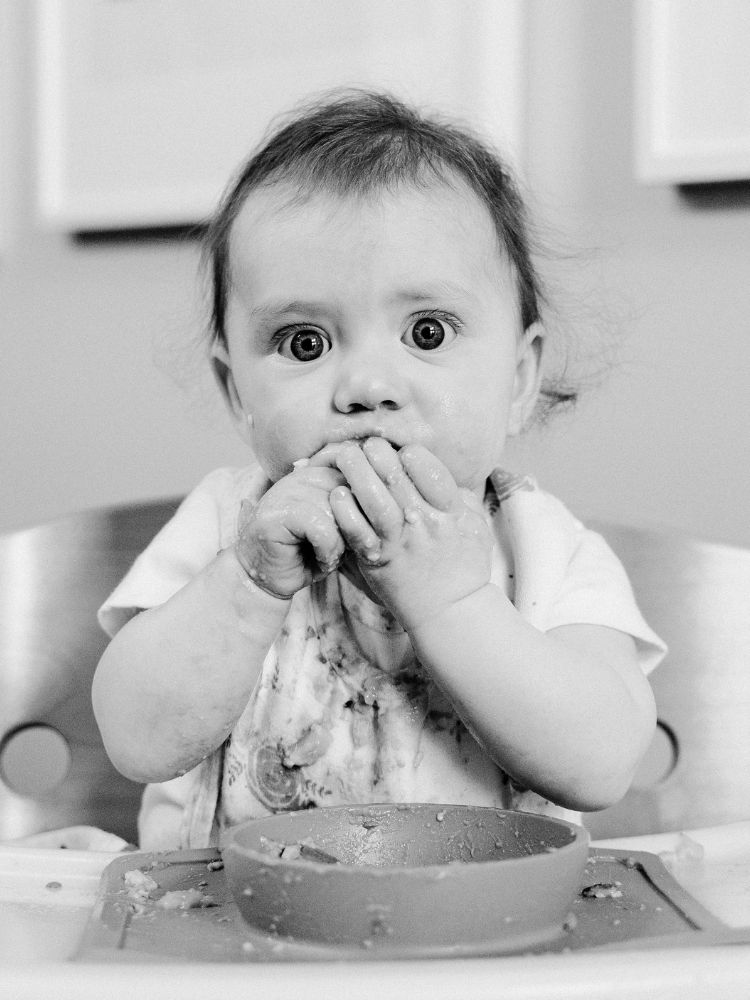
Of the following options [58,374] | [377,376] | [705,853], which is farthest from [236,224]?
[58,374]

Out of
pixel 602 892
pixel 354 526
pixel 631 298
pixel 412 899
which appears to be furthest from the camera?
pixel 631 298

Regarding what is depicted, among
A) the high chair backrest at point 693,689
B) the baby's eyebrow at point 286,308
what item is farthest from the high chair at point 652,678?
the baby's eyebrow at point 286,308

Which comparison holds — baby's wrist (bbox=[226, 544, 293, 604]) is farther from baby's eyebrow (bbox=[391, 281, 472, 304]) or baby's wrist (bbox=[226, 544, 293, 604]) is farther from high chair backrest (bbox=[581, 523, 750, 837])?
high chair backrest (bbox=[581, 523, 750, 837])

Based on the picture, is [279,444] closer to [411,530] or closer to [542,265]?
[411,530]

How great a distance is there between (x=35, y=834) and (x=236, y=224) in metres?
0.51

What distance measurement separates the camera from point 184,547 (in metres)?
0.87

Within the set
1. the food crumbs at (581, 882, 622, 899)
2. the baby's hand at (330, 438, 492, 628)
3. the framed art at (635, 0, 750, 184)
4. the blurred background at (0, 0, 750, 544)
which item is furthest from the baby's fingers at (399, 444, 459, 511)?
the framed art at (635, 0, 750, 184)

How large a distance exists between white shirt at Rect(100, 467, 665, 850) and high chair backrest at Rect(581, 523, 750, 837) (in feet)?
0.52

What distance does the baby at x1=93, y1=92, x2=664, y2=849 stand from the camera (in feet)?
2.12

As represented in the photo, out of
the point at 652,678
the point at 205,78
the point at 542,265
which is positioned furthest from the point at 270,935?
the point at 205,78

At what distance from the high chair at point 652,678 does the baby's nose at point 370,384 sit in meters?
0.38

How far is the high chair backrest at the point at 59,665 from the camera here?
99 centimetres

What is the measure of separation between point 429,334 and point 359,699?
249 millimetres

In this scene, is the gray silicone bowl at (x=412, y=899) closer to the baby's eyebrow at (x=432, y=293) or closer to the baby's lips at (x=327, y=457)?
the baby's lips at (x=327, y=457)
